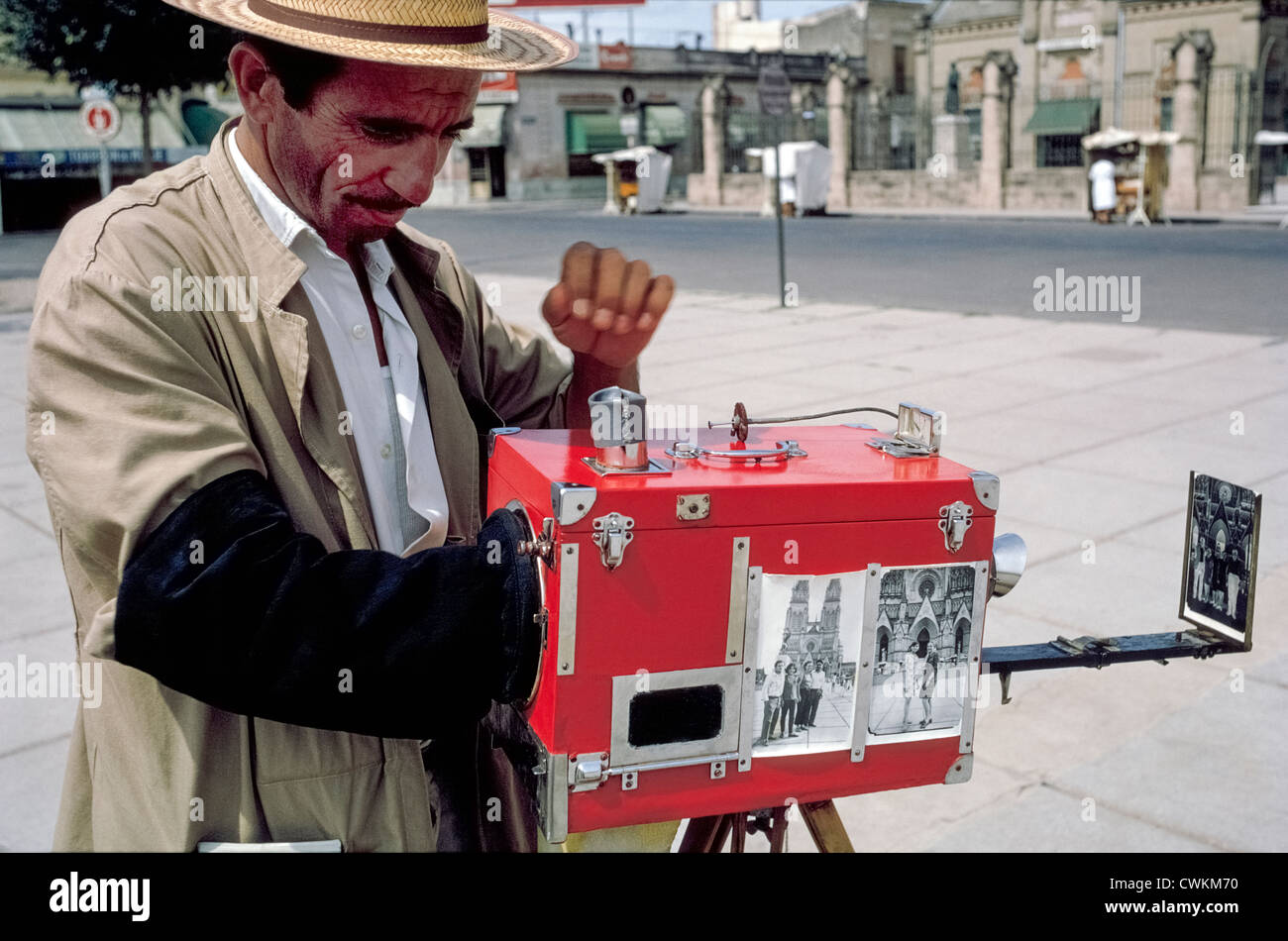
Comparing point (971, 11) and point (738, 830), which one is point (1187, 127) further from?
point (738, 830)

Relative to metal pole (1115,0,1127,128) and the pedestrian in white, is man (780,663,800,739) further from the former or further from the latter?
metal pole (1115,0,1127,128)

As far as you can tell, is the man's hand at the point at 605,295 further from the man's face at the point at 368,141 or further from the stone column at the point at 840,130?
the stone column at the point at 840,130

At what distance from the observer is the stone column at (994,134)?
3172 cm

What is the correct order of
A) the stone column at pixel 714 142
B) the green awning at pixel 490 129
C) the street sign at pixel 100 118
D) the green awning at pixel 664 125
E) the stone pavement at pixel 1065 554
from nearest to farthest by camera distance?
the stone pavement at pixel 1065 554
the street sign at pixel 100 118
the stone column at pixel 714 142
the green awning at pixel 490 129
the green awning at pixel 664 125

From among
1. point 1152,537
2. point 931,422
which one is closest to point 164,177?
point 931,422

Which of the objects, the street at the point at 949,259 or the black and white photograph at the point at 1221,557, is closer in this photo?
the black and white photograph at the point at 1221,557

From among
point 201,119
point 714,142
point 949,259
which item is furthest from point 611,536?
point 714,142

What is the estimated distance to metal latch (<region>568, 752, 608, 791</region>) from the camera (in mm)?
1377

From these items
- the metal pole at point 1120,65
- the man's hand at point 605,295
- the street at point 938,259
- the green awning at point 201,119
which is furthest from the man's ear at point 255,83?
the metal pole at point 1120,65

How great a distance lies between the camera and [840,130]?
121 feet

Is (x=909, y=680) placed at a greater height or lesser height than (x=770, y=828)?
greater

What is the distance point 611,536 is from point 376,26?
66 centimetres

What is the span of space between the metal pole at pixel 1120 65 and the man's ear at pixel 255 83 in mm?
41833

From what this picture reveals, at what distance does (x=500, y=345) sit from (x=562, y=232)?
2493 centimetres
